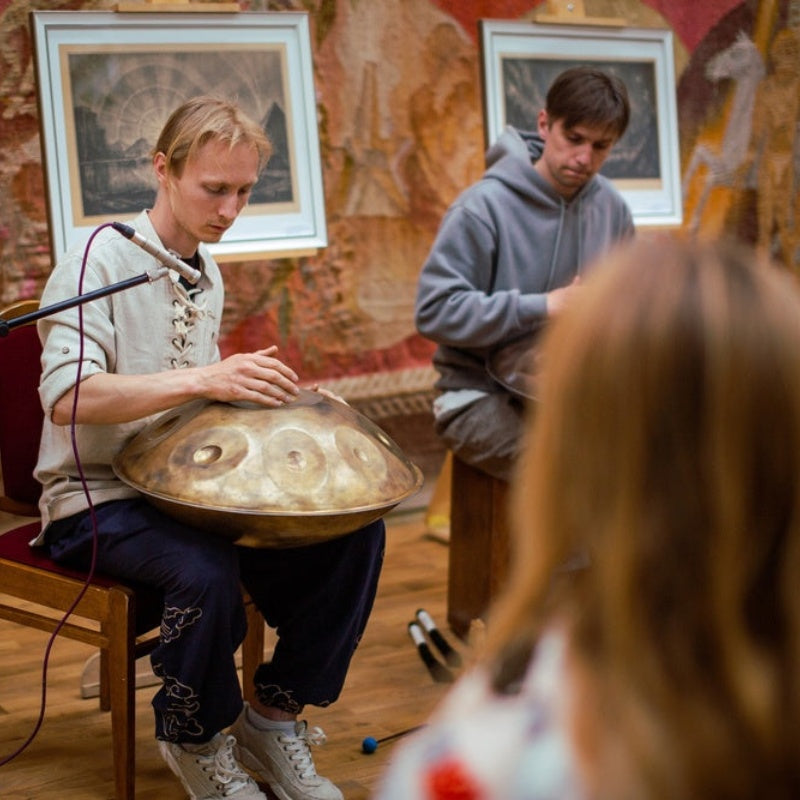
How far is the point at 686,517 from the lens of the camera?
86 centimetres

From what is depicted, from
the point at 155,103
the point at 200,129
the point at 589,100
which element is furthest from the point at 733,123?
the point at 200,129

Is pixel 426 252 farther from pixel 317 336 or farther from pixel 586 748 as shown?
pixel 586 748

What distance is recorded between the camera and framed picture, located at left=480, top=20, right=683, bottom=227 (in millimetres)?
4000

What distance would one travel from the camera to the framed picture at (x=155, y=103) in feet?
10.8

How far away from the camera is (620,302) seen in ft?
2.83

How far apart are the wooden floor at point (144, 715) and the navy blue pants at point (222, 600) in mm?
246

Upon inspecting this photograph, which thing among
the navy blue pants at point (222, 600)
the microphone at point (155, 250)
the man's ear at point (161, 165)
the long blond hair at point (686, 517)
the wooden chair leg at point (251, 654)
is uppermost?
the man's ear at point (161, 165)

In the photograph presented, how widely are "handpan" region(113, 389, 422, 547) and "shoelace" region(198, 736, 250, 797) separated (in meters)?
0.37

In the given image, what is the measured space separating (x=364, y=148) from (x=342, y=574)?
224cm

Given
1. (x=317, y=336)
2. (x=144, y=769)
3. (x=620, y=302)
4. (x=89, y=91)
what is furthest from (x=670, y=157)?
(x=620, y=302)

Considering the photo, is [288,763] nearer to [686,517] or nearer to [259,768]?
[259,768]

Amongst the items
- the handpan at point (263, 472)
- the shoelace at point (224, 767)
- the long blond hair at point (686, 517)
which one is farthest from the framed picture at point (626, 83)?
the long blond hair at point (686, 517)

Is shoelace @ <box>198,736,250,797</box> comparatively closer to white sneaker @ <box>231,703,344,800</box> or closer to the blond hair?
white sneaker @ <box>231,703,344,800</box>

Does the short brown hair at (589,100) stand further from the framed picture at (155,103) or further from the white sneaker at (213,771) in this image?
the white sneaker at (213,771)
